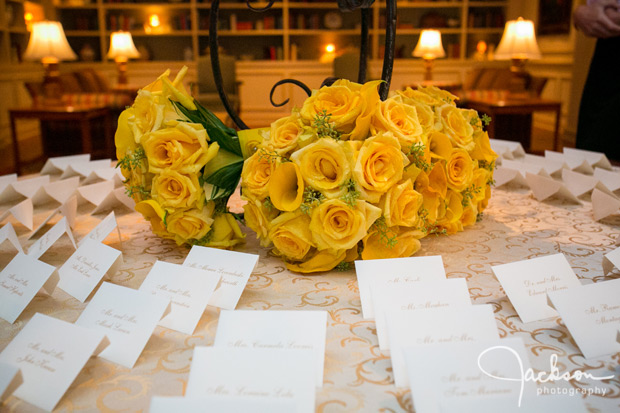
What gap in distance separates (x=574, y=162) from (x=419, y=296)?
1274mm

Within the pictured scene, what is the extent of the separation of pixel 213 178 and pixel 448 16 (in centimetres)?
730

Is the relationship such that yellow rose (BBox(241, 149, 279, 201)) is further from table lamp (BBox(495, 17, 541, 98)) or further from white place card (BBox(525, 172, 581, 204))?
table lamp (BBox(495, 17, 541, 98))

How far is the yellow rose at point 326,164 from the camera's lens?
3.06 feet

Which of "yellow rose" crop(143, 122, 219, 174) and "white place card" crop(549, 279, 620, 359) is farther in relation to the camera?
"yellow rose" crop(143, 122, 219, 174)

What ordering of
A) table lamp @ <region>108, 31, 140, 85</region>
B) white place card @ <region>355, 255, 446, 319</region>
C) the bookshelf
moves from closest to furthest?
white place card @ <region>355, 255, 446, 319</region> → table lamp @ <region>108, 31, 140, 85</region> → the bookshelf

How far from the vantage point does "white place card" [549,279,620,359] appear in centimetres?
72

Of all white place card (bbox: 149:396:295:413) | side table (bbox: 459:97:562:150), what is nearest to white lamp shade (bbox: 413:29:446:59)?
side table (bbox: 459:97:562:150)

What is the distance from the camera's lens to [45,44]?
15.5 ft

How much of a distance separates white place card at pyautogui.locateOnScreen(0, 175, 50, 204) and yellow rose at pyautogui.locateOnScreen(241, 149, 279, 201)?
0.83 meters

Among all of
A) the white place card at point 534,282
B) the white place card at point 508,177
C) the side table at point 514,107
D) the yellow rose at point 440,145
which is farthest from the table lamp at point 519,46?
the white place card at point 534,282

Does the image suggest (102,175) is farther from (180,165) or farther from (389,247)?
(389,247)

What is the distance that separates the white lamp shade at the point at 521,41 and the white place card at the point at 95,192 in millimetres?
4294

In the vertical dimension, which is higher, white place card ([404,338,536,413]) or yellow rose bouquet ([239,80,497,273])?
yellow rose bouquet ([239,80,497,273])

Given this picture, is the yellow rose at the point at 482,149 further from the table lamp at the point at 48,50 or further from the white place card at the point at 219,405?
the table lamp at the point at 48,50
